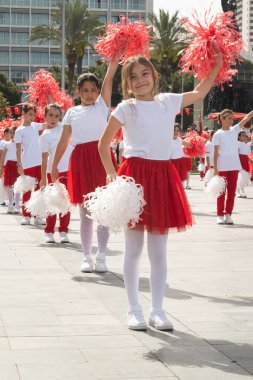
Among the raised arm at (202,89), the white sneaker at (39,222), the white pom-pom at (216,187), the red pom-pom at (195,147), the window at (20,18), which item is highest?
the window at (20,18)

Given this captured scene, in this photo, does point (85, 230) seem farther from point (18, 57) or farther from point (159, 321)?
point (18, 57)

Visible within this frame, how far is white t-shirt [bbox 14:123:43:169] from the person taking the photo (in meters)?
14.6

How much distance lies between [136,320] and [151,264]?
0.40m

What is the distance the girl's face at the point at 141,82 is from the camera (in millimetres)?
6434

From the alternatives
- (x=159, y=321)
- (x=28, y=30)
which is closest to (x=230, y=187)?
(x=159, y=321)

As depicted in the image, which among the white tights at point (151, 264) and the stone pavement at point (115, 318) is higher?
the white tights at point (151, 264)

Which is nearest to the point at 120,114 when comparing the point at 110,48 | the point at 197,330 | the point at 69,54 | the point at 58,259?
the point at 197,330

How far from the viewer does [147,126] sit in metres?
6.36

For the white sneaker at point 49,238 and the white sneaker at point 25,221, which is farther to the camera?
the white sneaker at point 25,221

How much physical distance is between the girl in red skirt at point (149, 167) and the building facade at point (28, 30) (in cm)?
13044

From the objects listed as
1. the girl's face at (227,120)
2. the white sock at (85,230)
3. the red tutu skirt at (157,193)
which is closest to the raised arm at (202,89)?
the red tutu skirt at (157,193)

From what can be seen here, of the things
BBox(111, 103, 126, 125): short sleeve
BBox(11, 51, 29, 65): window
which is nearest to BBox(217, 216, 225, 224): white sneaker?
BBox(111, 103, 126, 125): short sleeve

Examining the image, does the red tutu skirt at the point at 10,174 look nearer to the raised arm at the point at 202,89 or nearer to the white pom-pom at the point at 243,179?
the white pom-pom at the point at 243,179

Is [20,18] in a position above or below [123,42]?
above
